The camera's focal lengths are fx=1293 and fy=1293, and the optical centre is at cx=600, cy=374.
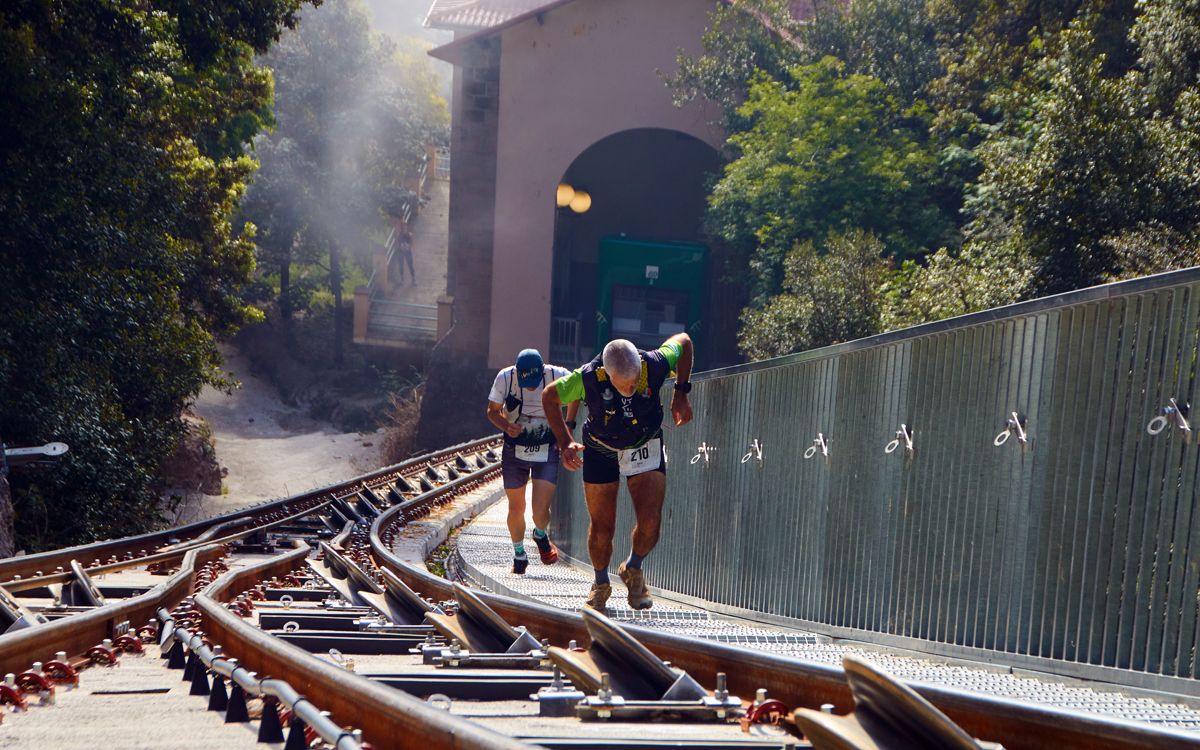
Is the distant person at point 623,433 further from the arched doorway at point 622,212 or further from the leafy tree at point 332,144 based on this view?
the leafy tree at point 332,144

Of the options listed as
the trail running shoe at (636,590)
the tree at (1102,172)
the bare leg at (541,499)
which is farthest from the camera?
the tree at (1102,172)

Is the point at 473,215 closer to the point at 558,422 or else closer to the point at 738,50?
the point at 738,50

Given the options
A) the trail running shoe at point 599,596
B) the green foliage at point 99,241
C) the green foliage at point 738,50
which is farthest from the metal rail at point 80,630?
the green foliage at point 738,50

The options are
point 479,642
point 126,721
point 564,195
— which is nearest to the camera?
point 126,721

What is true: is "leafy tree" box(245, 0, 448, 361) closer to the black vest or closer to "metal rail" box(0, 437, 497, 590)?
"metal rail" box(0, 437, 497, 590)

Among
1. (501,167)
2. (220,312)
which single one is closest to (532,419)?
(220,312)

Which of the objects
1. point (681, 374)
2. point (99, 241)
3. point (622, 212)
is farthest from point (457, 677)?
point (622, 212)

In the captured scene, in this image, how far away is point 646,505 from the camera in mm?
→ 7613

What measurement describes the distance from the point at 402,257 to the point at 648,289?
18.0 meters

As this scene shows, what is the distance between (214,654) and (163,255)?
16.2 m

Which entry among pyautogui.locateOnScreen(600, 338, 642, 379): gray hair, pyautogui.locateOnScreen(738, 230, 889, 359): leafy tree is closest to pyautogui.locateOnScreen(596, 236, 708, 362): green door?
pyautogui.locateOnScreen(738, 230, 889, 359): leafy tree

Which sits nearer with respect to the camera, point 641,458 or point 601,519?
point 641,458

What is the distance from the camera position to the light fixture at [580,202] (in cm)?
4003

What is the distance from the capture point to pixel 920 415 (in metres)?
6.58
